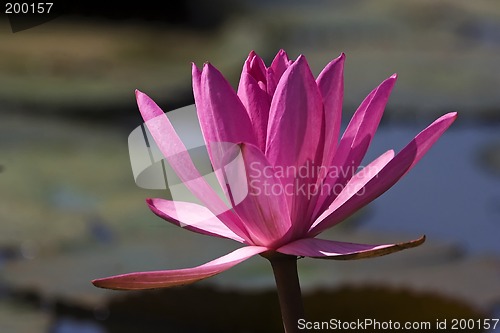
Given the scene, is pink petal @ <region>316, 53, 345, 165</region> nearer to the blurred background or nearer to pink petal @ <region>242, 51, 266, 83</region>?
pink petal @ <region>242, 51, 266, 83</region>

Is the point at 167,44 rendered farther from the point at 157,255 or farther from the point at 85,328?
the point at 85,328

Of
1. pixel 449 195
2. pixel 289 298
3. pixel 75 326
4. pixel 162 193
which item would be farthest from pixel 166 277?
pixel 449 195

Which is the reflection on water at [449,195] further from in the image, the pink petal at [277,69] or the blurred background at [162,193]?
the pink petal at [277,69]

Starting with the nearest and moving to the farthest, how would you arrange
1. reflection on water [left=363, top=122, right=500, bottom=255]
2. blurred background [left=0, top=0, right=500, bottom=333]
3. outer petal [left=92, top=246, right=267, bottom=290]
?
1. outer petal [left=92, top=246, right=267, bottom=290]
2. blurred background [left=0, top=0, right=500, bottom=333]
3. reflection on water [left=363, top=122, right=500, bottom=255]

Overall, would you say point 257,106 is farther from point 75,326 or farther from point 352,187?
point 75,326

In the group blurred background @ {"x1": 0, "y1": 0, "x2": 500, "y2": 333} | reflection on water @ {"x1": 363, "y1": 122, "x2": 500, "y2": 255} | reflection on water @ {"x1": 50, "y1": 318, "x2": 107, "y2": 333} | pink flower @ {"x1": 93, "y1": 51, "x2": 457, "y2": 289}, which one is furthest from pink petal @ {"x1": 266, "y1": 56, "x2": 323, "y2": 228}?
reflection on water @ {"x1": 363, "y1": 122, "x2": 500, "y2": 255}

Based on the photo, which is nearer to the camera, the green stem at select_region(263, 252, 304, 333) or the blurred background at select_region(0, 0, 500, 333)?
the green stem at select_region(263, 252, 304, 333)

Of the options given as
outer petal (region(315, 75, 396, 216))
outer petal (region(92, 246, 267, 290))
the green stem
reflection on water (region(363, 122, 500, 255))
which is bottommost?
the green stem
